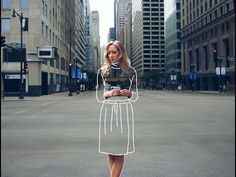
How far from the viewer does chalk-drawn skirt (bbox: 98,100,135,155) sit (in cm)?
436

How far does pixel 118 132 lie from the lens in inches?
180

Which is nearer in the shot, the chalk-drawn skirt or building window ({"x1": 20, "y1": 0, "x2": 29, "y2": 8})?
the chalk-drawn skirt

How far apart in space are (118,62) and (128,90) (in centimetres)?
36

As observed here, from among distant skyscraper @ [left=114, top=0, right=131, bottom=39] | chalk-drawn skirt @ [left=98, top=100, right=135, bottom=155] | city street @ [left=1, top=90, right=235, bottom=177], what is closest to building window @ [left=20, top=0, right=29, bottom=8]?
distant skyscraper @ [left=114, top=0, right=131, bottom=39]

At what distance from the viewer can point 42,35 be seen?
5344 centimetres

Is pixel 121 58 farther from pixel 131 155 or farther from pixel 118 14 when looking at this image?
pixel 118 14

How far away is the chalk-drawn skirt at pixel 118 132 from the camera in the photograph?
14.3 feet

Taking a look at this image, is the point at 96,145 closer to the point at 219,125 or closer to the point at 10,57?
the point at 219,125

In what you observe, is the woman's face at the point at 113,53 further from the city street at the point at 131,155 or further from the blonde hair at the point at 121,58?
the city street at the point at 131,155

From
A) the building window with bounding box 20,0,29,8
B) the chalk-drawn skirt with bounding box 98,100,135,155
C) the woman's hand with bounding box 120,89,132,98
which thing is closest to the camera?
the woman's hand with bounding box 120,89,132,98

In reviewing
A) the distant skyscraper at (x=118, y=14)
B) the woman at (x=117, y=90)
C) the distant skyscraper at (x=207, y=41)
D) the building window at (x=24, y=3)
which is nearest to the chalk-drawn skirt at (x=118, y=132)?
the woman at (x=117, y=90)

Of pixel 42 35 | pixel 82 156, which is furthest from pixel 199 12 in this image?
pixel 82 156

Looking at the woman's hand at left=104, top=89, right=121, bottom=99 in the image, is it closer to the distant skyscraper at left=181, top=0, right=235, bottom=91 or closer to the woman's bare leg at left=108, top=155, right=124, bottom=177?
the woman's bare leg at left=108, top=155, right=124, bottom=177

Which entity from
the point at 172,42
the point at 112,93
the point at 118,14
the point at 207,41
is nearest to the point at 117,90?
the point at 112,93
